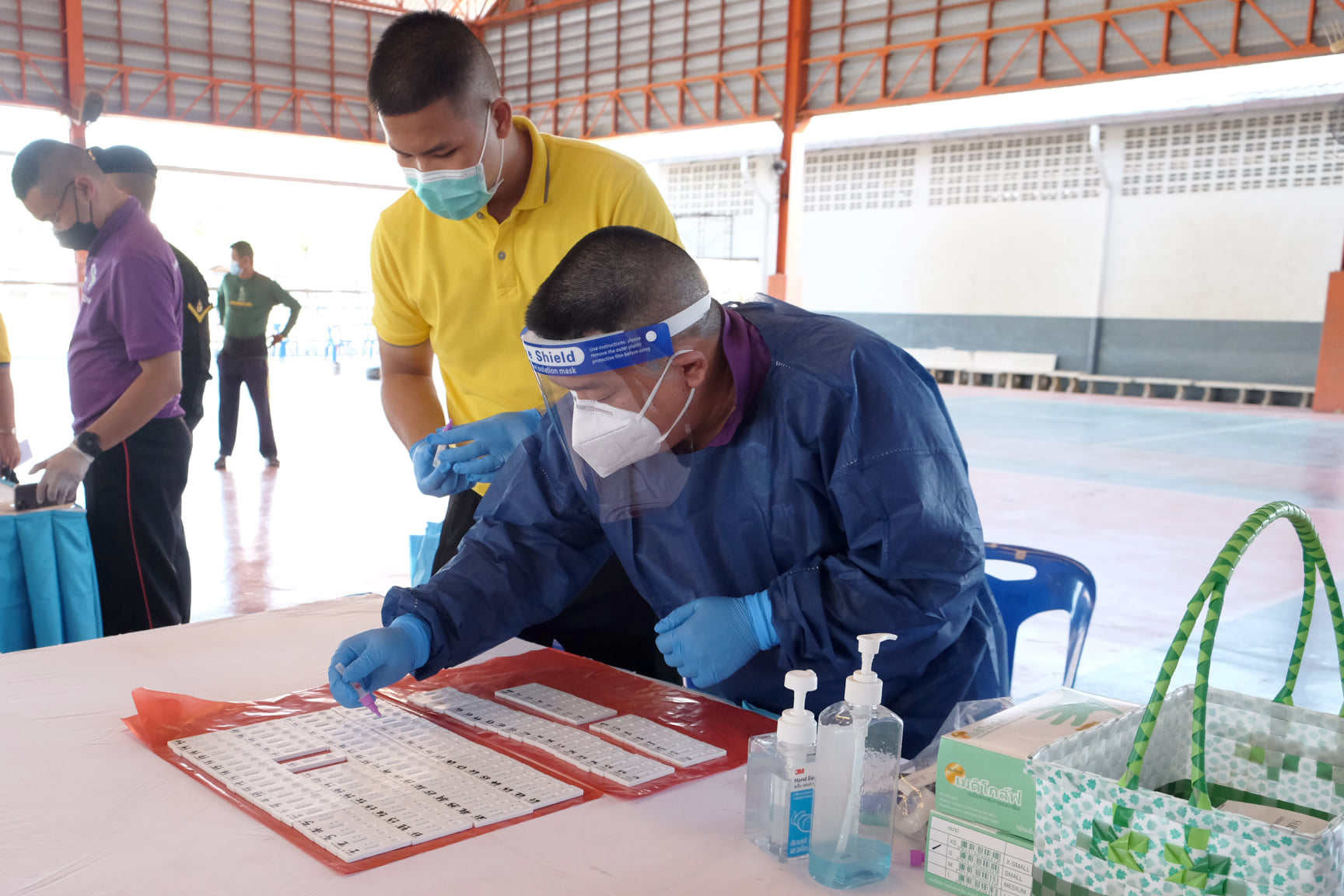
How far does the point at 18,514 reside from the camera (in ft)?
8.64

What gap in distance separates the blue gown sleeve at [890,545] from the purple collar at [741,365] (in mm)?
140

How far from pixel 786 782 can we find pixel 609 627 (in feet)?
3.15

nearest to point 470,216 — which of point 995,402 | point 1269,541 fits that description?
point 1269,541

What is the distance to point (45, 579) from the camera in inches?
105

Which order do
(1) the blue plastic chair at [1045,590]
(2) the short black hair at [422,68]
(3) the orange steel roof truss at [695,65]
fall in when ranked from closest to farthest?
(2) the short black hair at [422,68] → (1) the blue plastic chair at [1045,590] → (3) the orange steel roof truss at [695,65]

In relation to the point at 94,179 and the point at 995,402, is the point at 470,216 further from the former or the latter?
the point at 995,402

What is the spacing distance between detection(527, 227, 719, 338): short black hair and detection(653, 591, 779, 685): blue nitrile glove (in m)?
0.36

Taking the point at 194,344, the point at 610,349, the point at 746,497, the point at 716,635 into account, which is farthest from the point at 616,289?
the point at 194,344

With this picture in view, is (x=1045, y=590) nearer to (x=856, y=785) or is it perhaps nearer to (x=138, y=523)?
(x=856, y=785)

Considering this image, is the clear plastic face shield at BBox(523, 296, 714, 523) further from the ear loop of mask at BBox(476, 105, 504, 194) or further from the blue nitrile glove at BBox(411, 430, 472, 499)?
the ear loop of mask at BBox(476, 105, 504, 194)

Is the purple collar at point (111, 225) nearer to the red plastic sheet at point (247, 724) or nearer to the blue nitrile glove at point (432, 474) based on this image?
the blue nitrile glove at point (432, 474)

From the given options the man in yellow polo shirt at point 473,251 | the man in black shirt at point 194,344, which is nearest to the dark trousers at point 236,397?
the man in black shirt at point 194,344

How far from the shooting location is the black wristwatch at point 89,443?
2.58m

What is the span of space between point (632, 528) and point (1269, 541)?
15.8 ft
